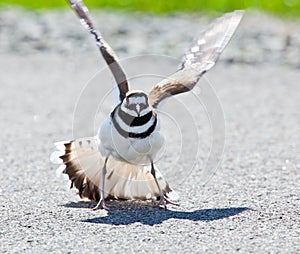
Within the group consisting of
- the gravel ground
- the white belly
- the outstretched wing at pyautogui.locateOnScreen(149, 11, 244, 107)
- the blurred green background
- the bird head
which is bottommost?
the blurred green background

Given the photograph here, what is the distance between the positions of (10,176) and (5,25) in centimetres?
896

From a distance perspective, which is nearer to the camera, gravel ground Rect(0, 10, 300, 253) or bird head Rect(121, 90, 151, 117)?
gravel ground Rect(0, 10, 300, 253)

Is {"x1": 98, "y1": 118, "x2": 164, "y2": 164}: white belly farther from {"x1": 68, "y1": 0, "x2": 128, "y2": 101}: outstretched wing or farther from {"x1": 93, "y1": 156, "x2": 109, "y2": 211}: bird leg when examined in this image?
{"x1": 68, "y1": 0, "x2": 128, "y2": 101}: outstretched wing

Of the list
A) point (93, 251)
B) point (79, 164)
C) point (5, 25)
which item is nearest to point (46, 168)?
point (79, 164)

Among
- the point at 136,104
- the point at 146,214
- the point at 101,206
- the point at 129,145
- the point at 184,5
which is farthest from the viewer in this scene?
the point at 184,5

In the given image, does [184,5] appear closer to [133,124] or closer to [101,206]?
[101,206]

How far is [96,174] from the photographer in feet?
19.5

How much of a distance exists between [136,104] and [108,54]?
658 mm

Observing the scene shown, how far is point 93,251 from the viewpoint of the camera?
183 inches

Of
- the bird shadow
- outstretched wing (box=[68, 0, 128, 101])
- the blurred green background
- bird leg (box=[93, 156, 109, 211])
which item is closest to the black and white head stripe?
outstretched wing (box=[68, 0, 128, 101])

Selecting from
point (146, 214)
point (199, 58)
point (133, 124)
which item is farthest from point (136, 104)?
point (199, 58)

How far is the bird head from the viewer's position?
5.24 meters

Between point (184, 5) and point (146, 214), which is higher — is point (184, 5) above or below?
below

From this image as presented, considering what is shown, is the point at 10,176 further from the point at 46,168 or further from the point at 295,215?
the point at 295,215
